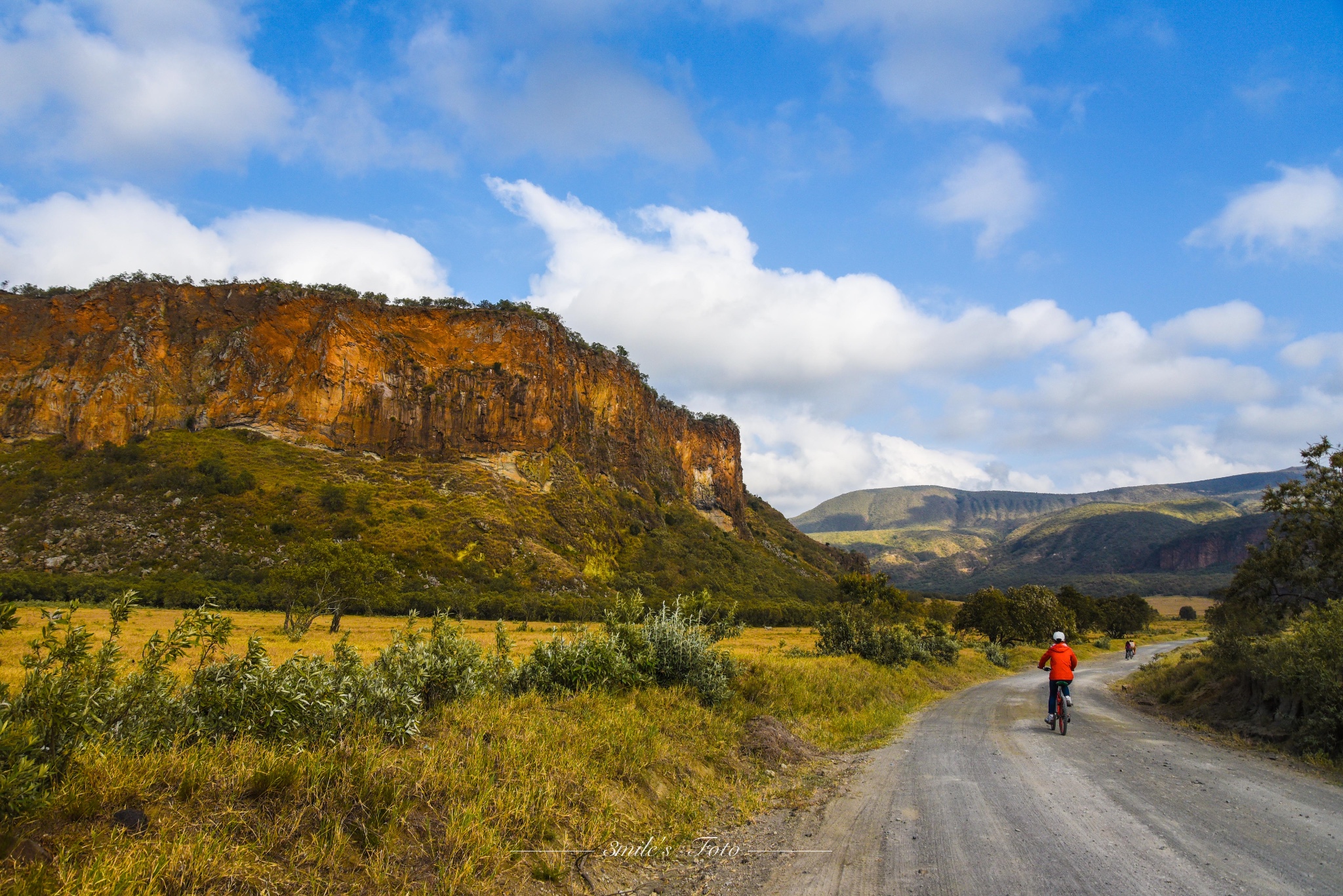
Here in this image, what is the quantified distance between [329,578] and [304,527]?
107ft

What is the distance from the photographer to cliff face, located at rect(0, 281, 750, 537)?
8756cm

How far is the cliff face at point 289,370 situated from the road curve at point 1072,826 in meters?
101

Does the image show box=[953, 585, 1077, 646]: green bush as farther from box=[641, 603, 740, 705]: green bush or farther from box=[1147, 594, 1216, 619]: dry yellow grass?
box=[1147, 594, 1216, 619]: dry yellow grass

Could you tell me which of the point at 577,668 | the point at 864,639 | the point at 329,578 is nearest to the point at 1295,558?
the point at 864,639

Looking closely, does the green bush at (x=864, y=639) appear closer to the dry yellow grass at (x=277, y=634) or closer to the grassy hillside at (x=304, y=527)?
the dry yellow grass at (x=277, y=634)

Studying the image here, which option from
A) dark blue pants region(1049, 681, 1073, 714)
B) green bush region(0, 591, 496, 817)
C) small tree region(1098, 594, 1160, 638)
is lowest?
small tree region(1098, 594, 1160, 638)

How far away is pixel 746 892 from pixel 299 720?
4744 mm

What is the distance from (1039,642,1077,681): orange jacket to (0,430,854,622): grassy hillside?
48.0 m

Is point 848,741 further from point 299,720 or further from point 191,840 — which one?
point 191,840

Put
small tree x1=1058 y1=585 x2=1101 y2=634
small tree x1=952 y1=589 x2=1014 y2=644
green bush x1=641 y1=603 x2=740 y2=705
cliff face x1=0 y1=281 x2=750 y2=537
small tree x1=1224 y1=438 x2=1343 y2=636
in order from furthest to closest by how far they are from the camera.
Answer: cliff face x1=0 y1=281 x2=750 y2=537, small tree x1=1058 y1=585 x2=1101 y2=634, small tree x1=952 y1=589 x2=1014 y2=644, small tree x1=1224 y1=438 x2=1343 y2=636, green bush x1=641 y1=603 x2=740 y2=705

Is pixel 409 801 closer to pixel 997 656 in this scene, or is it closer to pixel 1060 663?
pixel 1060 663

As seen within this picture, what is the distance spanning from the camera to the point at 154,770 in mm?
4660

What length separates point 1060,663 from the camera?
12.7 metres

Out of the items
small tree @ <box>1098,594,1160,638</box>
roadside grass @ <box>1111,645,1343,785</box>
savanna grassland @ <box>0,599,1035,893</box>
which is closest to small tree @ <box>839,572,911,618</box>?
roadside grass @ <box>1111,645,1343,785</box>
